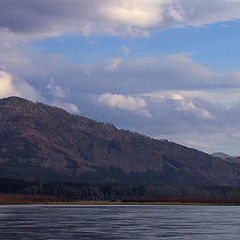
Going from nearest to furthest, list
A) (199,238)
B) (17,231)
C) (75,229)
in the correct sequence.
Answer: (199,238), (17,231), (75,229)

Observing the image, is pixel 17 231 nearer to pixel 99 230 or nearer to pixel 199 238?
pixel 99 230

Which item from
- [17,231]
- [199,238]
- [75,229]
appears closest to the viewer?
[199,238]

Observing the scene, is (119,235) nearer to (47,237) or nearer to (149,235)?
(149,235)

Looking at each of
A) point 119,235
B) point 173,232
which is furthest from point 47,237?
point 173,232

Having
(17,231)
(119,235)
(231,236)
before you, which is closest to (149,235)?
(119,235)

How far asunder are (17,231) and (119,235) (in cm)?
1869

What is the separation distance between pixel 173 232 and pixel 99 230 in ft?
46.0

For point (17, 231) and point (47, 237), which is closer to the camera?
point (47, 237)

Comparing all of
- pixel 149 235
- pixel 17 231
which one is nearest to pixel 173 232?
pixel 149 235

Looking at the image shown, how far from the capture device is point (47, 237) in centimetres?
9694

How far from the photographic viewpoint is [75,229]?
11538 centimetres

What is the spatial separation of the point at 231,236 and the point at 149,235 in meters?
13.3

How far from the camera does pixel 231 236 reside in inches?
3920

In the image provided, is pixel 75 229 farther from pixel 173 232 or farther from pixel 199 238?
pixel 199 238
